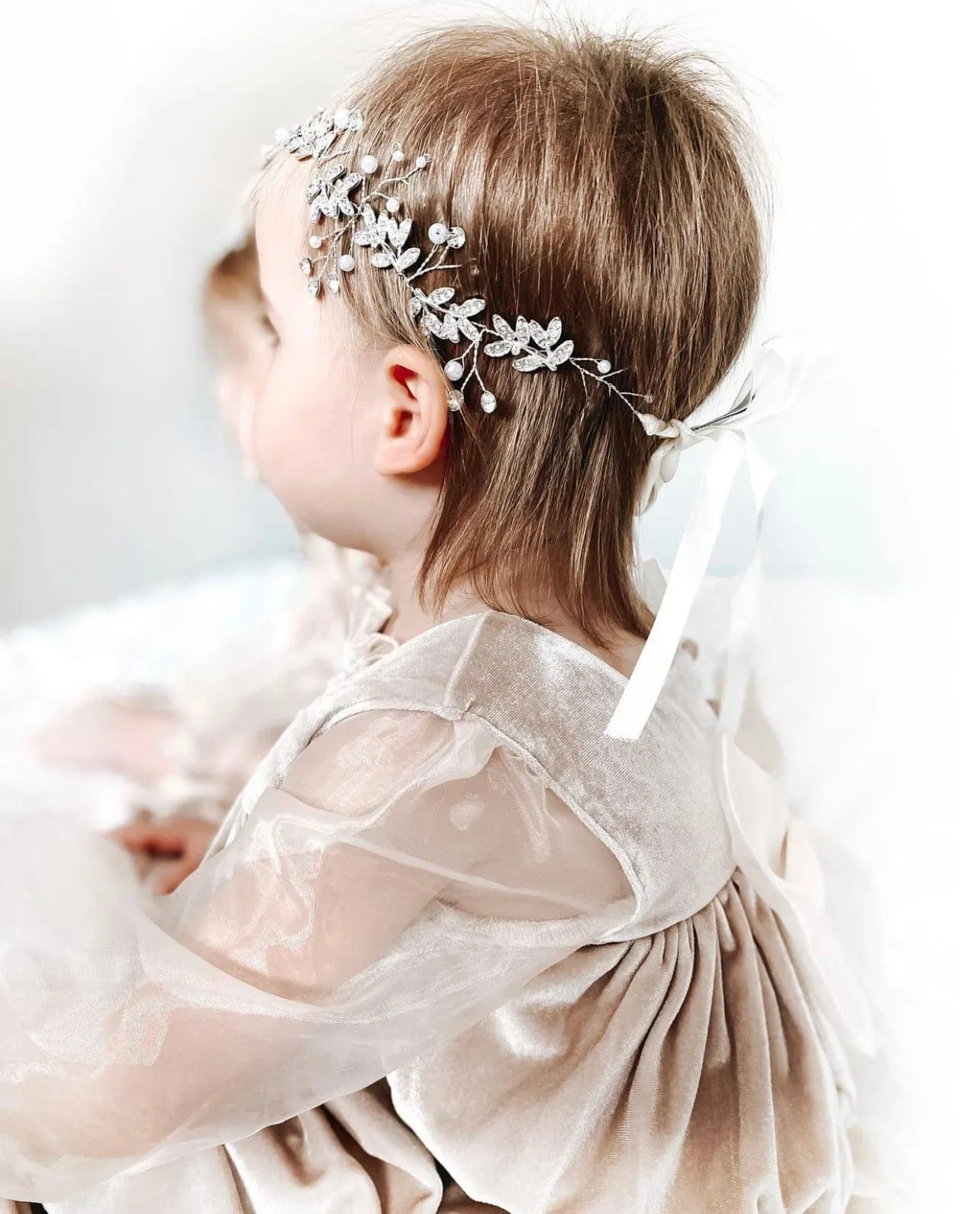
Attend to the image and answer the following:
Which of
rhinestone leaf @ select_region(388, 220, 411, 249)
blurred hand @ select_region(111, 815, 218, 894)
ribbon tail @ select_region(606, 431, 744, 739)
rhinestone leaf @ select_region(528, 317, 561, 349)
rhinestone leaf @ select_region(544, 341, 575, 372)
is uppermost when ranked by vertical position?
rhinestone leaf @ select_region(388, 220, 411, 249)

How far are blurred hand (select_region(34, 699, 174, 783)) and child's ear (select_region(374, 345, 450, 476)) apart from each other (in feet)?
1.64

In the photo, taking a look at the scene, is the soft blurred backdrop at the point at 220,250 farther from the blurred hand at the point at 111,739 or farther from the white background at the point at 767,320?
the blurred hand at the point at 111,739

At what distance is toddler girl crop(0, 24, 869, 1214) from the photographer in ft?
1.81

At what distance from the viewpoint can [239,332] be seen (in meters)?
0.93

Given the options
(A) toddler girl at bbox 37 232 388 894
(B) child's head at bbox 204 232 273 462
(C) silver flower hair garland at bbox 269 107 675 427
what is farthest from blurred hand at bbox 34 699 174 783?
(C) silver flower hair garland at bbox 269 107 675 427

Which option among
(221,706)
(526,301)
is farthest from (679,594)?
(221,706)

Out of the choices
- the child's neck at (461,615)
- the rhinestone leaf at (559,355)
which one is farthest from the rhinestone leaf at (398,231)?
the child's neck at (461,615)

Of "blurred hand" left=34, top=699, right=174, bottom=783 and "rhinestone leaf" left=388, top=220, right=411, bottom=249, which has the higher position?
"rhinestone leaf" left=388, top=220, right=411, bottom=249

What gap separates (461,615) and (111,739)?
0.54 m

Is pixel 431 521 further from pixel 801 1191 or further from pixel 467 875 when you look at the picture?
pixel 801 1191

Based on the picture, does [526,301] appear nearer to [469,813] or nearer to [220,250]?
[469,813]

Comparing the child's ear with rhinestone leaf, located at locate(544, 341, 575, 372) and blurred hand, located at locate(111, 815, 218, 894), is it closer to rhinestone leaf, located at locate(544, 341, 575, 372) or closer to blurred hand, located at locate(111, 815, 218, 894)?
rhinestone leaf, located at locate(544, 341, 575, 372)

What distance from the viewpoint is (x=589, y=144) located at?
610mm

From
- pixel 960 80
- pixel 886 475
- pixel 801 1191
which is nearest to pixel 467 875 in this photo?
pixel 801 1191
